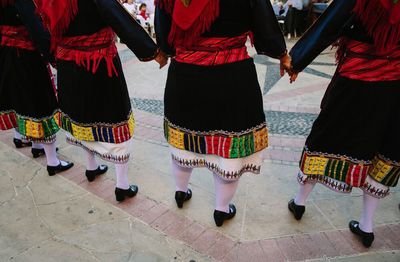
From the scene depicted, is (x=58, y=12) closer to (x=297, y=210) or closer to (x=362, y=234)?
(x=297, y=210)

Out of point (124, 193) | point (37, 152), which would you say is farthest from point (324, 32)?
point (37, 152)

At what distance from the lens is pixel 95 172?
3.12 m

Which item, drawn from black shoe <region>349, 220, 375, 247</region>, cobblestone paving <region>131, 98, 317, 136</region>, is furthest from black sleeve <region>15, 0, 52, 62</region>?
black shoe <region>349, 220, 375, 247</region>

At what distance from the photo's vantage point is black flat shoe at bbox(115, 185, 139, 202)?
2.81 m

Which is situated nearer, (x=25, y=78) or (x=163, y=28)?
(x=163, y=28)

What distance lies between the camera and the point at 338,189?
2.32 m

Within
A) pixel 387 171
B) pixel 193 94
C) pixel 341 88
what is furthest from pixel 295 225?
pixel 193 94

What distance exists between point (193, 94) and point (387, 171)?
1.27 metres

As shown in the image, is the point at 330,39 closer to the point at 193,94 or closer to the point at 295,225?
the point at 193,94

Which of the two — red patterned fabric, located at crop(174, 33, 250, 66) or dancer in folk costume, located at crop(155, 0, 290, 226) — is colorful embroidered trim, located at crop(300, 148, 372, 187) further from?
red patterned fabric, located at crop(174, 33, 250, 66)

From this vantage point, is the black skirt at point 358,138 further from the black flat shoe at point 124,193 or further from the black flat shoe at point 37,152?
the black flat shoe at point 37,152

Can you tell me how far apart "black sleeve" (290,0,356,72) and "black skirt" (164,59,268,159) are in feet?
1.02

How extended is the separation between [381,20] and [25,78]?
255 cm

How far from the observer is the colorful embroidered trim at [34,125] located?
292cm
